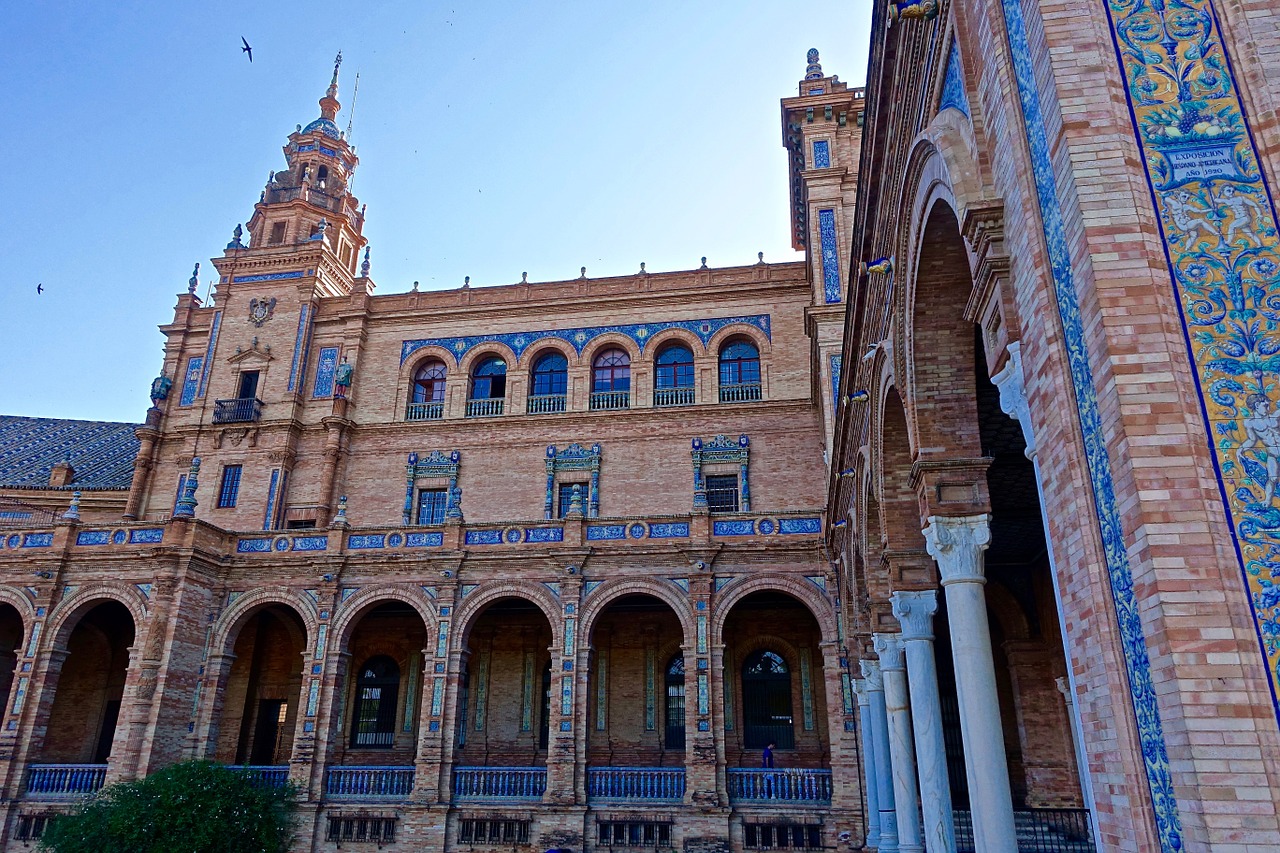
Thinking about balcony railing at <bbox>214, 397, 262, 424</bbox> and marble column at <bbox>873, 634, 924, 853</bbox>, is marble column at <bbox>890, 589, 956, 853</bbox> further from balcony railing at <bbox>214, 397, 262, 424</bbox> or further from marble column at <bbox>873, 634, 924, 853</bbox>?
balcony railing at <bbox>214, 397, 262, 424</bbox>

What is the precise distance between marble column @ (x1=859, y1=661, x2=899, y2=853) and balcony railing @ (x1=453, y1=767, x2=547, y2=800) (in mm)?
7533

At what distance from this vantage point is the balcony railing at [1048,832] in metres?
14.0

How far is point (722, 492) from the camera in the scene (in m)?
24.7

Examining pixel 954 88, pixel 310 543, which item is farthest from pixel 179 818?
pixel 954 88

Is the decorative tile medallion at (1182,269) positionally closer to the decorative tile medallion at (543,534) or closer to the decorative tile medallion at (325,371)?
the decorative tile medallion at (543,534)

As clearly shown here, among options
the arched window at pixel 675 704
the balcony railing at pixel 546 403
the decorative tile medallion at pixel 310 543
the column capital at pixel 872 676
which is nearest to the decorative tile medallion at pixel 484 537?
the decorative tile medallion at pixel 310 543

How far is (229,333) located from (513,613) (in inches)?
543

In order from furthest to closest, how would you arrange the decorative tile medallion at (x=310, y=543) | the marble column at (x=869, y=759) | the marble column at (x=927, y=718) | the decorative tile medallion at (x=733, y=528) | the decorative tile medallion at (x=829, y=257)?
the decorative tile medallion at (x=829, y=257), the decorative tile medallion at (x=310, y=543), the decorative tile medallion at (x=733, y=528), the marble column at (x=869, y=759), the marble column at (x=927, y=718)

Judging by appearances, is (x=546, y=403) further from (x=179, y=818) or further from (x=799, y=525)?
(x=179, y=818)

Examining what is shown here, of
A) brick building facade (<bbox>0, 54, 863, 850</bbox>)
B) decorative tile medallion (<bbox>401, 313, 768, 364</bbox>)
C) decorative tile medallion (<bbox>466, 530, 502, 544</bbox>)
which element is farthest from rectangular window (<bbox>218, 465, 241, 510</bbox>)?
decorative tile medallion (<bbox>466, 530, 502, 544</bbox>)

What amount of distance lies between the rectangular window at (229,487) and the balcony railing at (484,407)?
7127 millimetres

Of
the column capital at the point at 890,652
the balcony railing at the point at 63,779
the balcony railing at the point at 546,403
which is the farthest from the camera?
the balcony railing at the point at 546,403

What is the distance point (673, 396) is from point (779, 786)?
11552mm

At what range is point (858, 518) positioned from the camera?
44.6 feet
